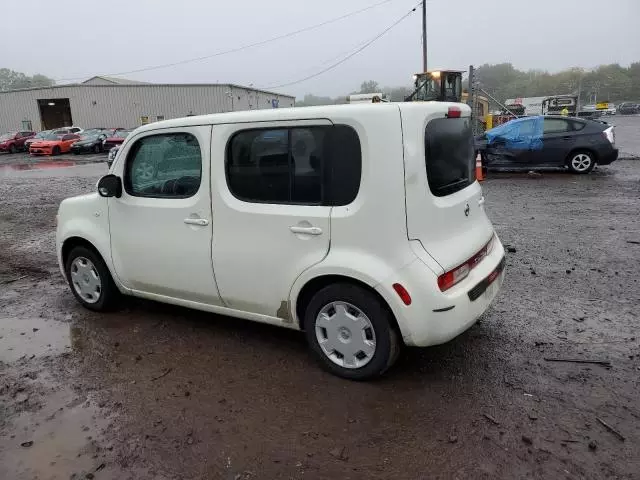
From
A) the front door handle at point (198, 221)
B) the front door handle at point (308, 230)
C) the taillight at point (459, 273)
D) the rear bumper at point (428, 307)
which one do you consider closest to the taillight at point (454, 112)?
the taillight at point (459, 273)

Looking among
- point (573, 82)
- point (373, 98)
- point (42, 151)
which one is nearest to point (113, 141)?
point (42, 151)

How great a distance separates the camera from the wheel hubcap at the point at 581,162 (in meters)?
12.7

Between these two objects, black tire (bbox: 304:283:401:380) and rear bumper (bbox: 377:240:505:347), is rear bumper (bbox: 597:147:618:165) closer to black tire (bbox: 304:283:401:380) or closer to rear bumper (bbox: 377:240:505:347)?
rear bumper (bbox: 377:240:505:347)

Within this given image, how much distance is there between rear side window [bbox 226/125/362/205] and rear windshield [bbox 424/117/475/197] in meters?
0.47

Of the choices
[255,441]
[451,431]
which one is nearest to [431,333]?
[451,431]

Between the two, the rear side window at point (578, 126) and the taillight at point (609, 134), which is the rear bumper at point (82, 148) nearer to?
the rear side window at point (578, 126)

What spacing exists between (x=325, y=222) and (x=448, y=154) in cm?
95

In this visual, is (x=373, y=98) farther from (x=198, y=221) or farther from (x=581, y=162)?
(x=581, y=162)

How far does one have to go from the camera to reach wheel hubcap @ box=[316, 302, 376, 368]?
328cm

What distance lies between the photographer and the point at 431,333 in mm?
3092

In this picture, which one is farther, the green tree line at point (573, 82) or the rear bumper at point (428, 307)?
the green tree line at point (573, 82)

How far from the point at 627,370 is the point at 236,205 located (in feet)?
9.57

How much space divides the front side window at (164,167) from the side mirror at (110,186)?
7 cm

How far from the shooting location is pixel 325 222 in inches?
127
